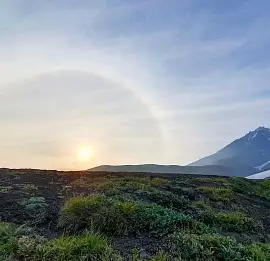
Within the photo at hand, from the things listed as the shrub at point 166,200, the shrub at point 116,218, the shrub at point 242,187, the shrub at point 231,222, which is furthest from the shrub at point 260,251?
the shrub at point 242,187

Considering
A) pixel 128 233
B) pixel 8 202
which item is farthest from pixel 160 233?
pixel 8 202

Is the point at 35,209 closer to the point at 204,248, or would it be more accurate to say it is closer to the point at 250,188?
the point at 204,248

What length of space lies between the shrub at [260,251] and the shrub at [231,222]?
1.55 metres

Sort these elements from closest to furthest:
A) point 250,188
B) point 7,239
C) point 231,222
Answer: point 7,239, point 231,222, point 250,188

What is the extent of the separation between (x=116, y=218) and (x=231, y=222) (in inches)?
132

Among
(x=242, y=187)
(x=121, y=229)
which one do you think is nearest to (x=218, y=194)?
(x=242, y=187)

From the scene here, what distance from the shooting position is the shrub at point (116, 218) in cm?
795

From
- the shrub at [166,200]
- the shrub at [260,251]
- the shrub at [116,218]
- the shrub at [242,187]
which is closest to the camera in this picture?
the shrub at [260,251]

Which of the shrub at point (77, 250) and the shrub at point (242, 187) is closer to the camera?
the shrub at point (77, 250)

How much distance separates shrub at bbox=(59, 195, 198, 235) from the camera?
7.95 meters

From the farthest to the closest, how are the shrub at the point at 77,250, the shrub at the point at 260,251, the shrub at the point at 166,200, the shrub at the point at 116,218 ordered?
the shrub at the point at 166,200 → the shrub at the point at 116,218 → the shrub at the point at 260,251 → the shrub at the point at 77,250

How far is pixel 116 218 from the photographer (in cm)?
809

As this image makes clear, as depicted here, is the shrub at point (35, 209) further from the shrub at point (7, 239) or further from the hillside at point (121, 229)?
the shrub at point (7, 239)

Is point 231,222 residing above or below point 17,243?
below
